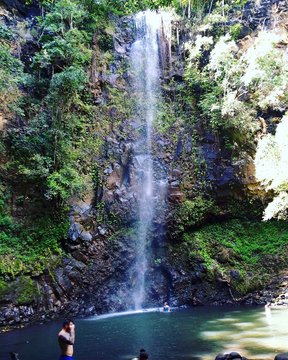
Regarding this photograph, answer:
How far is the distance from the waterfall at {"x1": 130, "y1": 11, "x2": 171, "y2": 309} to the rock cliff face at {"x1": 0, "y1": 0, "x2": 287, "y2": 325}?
0.36m

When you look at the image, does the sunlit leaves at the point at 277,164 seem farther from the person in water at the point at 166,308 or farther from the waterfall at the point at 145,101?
the waterfall at the point at 145,101

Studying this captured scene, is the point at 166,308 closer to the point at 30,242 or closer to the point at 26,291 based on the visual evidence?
the point at 26,291

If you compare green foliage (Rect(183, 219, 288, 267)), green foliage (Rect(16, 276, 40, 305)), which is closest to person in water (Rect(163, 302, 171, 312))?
green foliage (Rect(183, 219, 288, 267))

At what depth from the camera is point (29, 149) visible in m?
19.6

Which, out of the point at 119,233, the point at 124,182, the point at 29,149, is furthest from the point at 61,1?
A: the point at 119,233

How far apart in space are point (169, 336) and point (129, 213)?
28.9 feet

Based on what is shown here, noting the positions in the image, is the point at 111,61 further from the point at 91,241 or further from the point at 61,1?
the point at 91,241

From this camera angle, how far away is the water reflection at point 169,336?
10.9m

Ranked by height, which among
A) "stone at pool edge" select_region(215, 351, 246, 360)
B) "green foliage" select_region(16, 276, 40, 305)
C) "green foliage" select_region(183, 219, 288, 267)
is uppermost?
"green foliage" select_region(183, 219, 288, 267)

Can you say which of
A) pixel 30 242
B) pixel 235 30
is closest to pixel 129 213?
pixel 30 242

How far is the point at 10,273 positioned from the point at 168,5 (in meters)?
22.0

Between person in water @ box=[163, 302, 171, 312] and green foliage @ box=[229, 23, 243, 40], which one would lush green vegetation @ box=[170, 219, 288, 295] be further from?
green foliage @ box=[229, 23, 243, 40]

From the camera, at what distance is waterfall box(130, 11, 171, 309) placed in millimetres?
20406

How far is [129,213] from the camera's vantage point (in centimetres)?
2080
